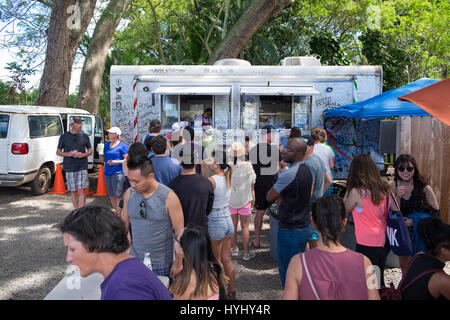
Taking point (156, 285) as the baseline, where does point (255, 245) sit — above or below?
below

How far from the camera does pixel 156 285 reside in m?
1.67

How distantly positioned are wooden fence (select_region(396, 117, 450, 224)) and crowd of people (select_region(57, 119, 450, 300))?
2.18m

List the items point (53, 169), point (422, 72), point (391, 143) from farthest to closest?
point (422, 72), point (53, 169), point (391, 143)

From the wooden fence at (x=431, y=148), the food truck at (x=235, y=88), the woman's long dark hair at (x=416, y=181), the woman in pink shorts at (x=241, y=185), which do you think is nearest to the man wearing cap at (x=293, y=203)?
the woman's long dark hair at (x=416, y=181)

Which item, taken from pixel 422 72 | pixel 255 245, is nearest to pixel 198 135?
pixel 255 245

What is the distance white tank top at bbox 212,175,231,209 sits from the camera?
3.73m

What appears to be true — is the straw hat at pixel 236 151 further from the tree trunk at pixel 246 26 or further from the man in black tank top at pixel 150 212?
the tree trunk at pixel 246 26

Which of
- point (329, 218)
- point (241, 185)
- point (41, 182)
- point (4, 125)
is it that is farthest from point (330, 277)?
point (41, 182)

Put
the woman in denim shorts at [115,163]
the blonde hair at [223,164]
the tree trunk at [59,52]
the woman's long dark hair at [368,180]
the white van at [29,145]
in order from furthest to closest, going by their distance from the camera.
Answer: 1. the tree trunk at [59,52]
2. the white van at [29,145]
3. the woman in denim shorts at [115,163]
4. the blonde hair at [223,164]
5. the woman's long dark hair at [368,180]

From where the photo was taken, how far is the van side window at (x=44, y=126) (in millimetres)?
8427

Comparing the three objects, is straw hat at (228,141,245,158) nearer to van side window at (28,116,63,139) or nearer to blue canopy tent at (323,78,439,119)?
blue canopy tent at (323,78,439,119)

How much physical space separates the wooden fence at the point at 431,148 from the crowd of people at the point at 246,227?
2.18 m

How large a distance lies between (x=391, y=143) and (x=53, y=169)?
26.6ft
